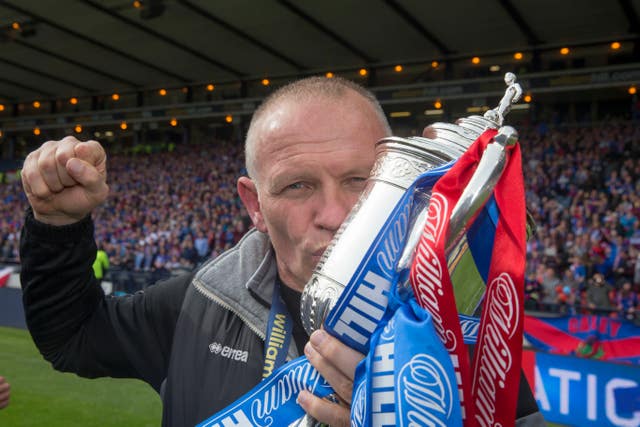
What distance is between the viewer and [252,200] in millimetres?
1399

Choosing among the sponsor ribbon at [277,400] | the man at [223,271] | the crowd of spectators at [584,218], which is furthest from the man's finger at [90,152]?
the crowd of spectators at [584,218]

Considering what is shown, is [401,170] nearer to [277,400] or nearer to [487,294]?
[487,294]

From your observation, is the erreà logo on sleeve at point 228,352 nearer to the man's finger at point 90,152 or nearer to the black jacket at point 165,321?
the black jacket at point 165,321

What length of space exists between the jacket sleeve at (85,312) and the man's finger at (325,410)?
729 mm

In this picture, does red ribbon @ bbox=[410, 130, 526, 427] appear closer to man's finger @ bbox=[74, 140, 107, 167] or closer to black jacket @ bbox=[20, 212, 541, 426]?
black jacket @ bbox=[20, 212, 541, 426]

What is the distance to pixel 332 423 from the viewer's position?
2.93ft

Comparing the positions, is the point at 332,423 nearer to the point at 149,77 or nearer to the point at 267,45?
the point at 267,45

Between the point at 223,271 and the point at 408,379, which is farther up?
the point at 223,271

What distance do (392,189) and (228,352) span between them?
705 millimetres

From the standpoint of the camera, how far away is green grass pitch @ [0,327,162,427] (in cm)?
602

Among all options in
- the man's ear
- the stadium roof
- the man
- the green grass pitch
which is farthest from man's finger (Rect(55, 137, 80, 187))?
the stadium roof

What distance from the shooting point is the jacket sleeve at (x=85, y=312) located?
136 cm

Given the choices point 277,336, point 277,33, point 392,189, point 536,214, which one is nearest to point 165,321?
point 277,336

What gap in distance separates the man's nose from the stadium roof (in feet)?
56.0
